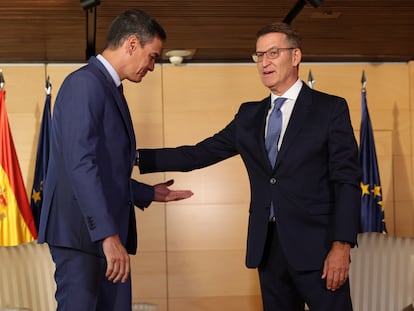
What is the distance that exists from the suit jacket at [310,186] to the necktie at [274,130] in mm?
38

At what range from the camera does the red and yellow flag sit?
6.11 metres

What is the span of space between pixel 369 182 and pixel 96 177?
4.29 m

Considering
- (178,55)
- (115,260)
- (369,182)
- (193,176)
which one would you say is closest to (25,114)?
(178,55)

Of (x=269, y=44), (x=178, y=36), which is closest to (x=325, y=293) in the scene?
(x=269, y=44)

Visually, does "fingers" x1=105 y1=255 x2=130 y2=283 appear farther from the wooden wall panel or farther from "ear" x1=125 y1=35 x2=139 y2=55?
the wooden wall panel

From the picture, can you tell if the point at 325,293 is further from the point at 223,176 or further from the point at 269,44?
the point at 223,176

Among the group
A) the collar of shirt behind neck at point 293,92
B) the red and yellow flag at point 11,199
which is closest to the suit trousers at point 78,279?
the collar of shirt behind neck at point 293,92

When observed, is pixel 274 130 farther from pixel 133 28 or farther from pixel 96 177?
pixel 96 177

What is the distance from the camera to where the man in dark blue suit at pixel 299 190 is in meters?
3.23

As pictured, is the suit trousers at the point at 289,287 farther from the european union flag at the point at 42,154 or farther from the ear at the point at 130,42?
the european union flag at the point at 42,154

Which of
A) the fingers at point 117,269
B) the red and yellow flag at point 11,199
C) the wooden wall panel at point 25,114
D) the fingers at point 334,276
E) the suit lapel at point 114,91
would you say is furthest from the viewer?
the wooden wall panel at point 25,114

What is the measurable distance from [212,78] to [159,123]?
26.9 inches

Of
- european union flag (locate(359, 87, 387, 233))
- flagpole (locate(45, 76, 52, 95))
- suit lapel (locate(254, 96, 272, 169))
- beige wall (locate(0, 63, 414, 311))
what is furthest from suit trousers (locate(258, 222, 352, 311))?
flagpole (locate(45, 76, 52, 95))

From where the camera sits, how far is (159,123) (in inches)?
269
